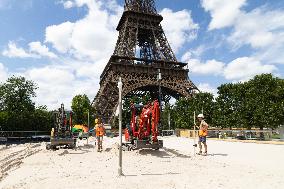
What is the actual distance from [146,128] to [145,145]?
41.3 inches

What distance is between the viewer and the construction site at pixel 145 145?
31.9 ft

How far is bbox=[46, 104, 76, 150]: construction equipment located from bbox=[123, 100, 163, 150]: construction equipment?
552 cm

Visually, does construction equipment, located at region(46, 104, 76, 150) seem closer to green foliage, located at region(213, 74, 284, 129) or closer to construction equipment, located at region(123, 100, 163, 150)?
construction equipment, located at region(123, 100, 163, 150)

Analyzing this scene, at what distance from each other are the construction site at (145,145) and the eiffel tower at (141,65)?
0.18 meters

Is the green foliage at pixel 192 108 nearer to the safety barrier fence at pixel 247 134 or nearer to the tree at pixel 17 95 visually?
the safety barrier fence at pixel 247 134

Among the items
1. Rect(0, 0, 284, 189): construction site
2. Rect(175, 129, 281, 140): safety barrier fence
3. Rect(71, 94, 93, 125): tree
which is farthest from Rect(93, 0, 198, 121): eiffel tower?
Rect(175, 129, 281, 140): safety barrier fence

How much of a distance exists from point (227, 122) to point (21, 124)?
109 feet

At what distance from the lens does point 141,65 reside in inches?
2338

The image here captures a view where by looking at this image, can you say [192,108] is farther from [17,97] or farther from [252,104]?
[17,97]

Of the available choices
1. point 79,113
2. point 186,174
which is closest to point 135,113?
point 186,174

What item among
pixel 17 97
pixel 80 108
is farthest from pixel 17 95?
pixel 80 108

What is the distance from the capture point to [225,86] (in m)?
49.0

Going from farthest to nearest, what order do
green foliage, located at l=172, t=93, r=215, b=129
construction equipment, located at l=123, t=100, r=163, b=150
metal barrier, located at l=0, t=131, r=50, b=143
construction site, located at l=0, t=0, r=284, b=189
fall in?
green foliage, located at l=172, t=93, r=215, b=129 < metal barrier, located at l=0, t=131, r=50, b=143 < construction equipment, located at l=123, t=100, r=163, b=150 < construction site, located at l=0, t=0, r=284, b=189

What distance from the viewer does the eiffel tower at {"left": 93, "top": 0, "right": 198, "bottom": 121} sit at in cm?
5622
